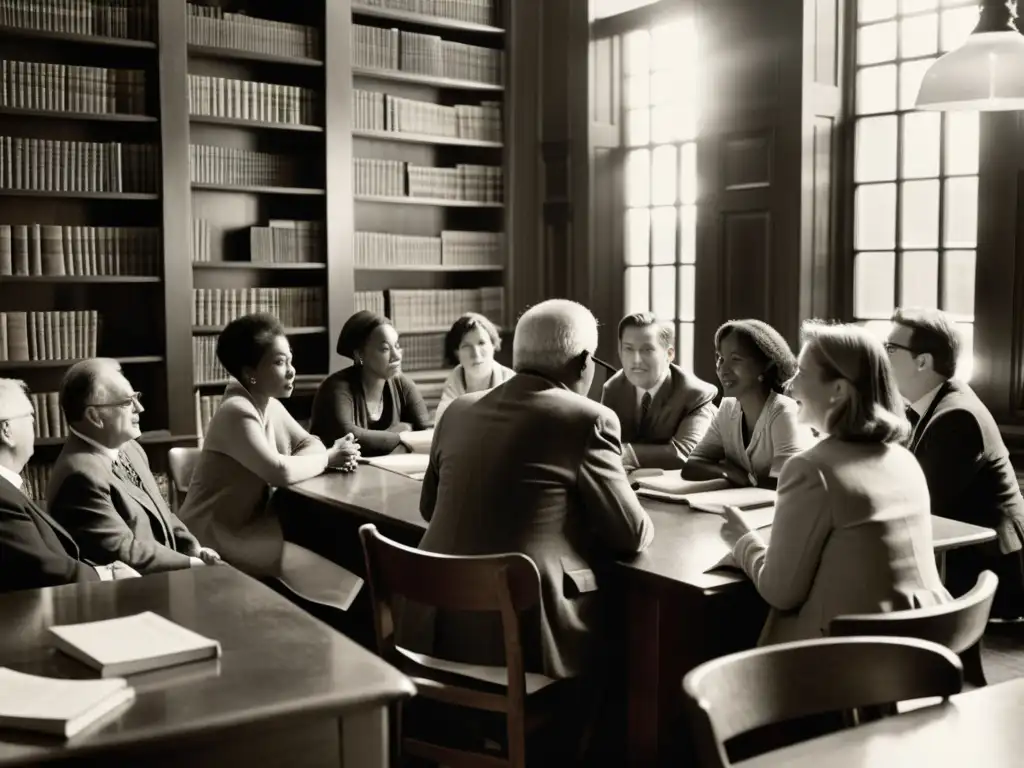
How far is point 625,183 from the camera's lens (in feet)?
21.5

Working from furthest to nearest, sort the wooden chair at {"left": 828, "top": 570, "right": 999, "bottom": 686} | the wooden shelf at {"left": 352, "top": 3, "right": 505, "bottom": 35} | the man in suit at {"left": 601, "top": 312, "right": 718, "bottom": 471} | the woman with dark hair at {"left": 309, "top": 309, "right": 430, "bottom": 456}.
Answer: the wooden shelf at {"left": 352, "top": 3, "right": 505, "bottom": 35}, the woman with dark hair at {"left": 309, "top": 309, "right": 430, "bottom": 456}, the man in suit at {"left": 601, "top": 312, "right": 718, "bottom": 471}, the wooden chair at {"left": 828, "top": 570, "right": 999, "bottom": 686}

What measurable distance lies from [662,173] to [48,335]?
3.34 m

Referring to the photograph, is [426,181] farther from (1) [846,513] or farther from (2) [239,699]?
(2) [239,699]

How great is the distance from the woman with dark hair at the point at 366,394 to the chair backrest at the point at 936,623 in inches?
103

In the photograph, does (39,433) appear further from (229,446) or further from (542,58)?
(542,58)

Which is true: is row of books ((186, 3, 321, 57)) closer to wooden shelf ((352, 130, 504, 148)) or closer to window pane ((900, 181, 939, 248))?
wooden shelf ((352, 130, 504, 148))

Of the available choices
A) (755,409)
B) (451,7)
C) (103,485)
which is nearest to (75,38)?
(451,7)

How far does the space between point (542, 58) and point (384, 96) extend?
3.42ft

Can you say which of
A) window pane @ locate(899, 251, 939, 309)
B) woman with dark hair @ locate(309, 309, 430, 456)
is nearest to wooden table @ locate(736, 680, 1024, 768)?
woman with dark hair @ locate(309, 309, 430, 456)

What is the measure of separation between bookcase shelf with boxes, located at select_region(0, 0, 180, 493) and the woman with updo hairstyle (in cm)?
382

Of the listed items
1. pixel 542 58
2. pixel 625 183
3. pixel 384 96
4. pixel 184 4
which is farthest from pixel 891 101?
pixel 184 4

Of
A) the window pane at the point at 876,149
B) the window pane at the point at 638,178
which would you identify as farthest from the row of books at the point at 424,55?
the window pane at the point at 876,149

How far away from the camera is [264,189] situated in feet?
18.9

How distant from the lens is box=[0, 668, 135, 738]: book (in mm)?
1487
